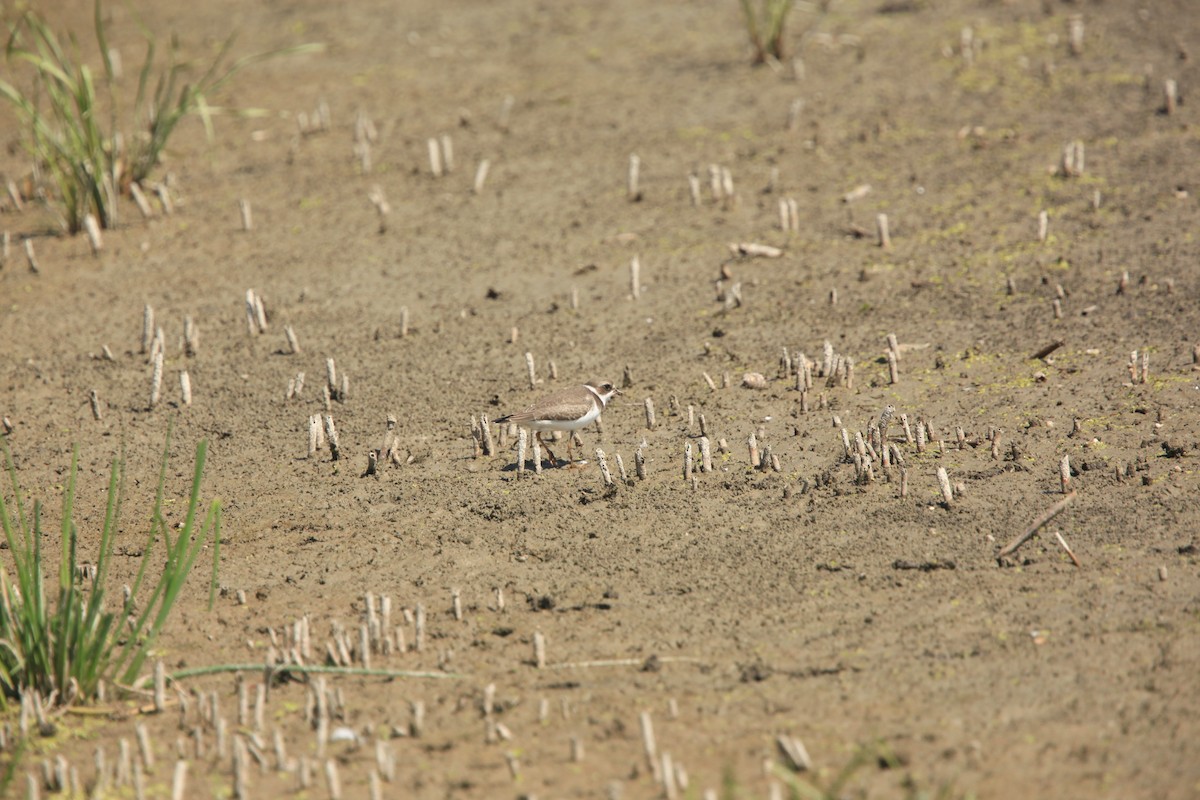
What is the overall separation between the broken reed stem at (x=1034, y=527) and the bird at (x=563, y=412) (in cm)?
245

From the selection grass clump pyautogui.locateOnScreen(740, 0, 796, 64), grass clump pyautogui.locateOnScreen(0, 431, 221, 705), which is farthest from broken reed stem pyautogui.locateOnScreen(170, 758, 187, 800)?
grass clump pyautogui.locateOnScreen(740, 0, 796, 64)

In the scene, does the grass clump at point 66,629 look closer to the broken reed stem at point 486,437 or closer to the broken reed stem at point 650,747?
the broken reed stem at point 650,747

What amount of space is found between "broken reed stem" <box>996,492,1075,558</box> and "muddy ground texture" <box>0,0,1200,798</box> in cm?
7

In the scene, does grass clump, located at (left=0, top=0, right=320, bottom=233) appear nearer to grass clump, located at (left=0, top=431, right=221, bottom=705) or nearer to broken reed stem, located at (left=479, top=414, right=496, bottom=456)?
broken reed stem, located at (left=479, top=414, right=496, bottom=456)

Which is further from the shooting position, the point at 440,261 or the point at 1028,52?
the point at 1028,52

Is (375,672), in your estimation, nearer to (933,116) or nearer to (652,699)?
(652,699)

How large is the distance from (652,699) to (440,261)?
5.58 m

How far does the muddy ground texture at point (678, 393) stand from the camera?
5133 mm

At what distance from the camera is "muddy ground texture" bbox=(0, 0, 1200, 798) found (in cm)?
513

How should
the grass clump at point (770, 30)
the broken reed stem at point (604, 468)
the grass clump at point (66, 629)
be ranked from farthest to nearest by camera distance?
the grass clump at point (770, 30)
the broken reed stem at point (604, 468)
the grass clump at point (66, 629)

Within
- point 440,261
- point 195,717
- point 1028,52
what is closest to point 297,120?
point 440,261

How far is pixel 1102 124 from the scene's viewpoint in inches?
442

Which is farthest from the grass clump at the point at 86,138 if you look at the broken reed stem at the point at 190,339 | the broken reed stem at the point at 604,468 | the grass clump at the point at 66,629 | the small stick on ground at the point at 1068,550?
the small stick on ground at the point at 1068,550

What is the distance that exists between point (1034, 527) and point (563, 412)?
262 centimetres
